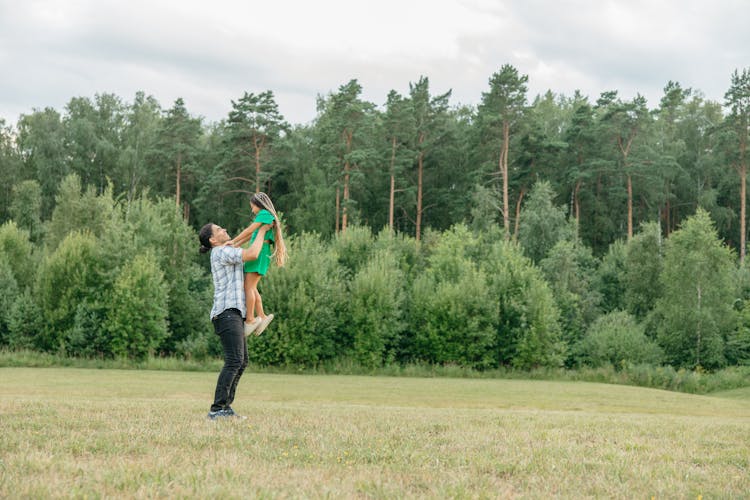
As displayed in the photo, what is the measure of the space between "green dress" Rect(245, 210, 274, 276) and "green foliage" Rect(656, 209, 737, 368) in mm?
36778

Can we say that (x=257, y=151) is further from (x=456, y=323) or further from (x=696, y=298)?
(x=696, y=298)

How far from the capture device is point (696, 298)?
4081 cm

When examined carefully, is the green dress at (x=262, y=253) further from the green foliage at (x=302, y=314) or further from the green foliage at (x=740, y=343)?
the green foliage at (x=740, y=343)

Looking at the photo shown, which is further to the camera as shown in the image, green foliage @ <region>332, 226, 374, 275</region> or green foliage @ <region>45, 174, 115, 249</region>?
green foliage @ <region>45, 174, 115, 249</region>

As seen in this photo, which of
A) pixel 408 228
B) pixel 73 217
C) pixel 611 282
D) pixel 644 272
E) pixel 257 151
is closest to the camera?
pixel 644 272

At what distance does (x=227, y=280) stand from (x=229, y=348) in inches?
35.4

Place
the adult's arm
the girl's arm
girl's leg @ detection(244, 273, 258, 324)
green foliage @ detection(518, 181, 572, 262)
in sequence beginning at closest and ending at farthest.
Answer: the adult's arm → the girl's arm → girl's leg @ detection(244, 273, 258, 324) → green foliage @ detection(518, 181, 572, 262)

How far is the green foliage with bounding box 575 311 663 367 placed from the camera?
3850 centimetres

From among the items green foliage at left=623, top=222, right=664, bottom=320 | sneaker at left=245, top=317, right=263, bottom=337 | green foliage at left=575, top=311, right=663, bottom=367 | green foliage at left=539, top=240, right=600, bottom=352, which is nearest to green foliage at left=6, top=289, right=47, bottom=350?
green foliage at left=539, top=240, right=600, bottom=352

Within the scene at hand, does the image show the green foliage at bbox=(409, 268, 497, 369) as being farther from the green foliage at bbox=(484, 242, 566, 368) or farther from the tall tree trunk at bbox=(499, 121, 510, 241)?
the tall tree trunk at bbox=(499, 121, 510, 241)

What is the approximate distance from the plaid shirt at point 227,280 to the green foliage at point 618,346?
32473mm

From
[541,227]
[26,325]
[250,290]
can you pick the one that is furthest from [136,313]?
[250,290]

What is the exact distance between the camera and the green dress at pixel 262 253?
29.3 feet

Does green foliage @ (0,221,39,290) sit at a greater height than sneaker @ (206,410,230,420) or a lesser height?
greater
